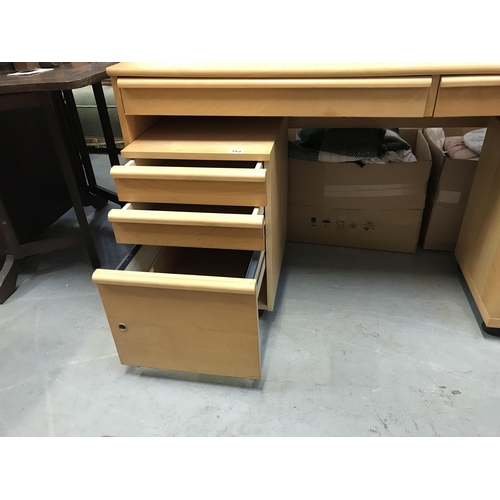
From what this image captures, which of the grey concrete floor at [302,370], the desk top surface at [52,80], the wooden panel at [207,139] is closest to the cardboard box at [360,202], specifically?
the grey concrete floor at [302,370]

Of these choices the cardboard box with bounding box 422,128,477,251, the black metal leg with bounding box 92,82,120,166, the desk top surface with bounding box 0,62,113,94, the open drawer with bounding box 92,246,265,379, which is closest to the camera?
the open drawer with bounding box 92,246,265,379

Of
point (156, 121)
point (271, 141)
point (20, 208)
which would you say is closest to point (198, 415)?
point (271, 141)

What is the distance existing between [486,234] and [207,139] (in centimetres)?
89

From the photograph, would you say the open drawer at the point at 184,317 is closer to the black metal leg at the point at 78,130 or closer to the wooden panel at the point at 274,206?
the wooden panel at the point at 274,206

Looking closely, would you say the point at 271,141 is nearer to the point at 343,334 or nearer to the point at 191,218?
the point at 191,218

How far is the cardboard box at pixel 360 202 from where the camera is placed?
1.47m

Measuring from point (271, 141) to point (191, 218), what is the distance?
0.31 meters

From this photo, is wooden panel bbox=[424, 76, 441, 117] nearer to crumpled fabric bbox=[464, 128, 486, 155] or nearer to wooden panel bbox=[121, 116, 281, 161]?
wooden panel bbox=[121, 116, 281, 161]

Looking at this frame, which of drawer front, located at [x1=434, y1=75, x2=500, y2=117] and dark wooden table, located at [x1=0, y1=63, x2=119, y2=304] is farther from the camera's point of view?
dark wooden table, located at [x1=0, y1=63, x2=119, y2=304]

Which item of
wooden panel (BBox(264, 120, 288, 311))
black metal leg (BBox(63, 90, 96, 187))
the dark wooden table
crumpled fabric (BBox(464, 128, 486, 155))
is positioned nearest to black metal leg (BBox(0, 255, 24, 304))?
the dark wooden table

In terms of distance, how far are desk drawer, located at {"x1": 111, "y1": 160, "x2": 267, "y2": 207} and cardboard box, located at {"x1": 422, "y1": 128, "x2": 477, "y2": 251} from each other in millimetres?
822

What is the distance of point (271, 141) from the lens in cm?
107

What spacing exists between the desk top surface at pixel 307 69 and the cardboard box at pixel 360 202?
1.69 ft

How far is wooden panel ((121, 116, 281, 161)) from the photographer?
103 centimetres
